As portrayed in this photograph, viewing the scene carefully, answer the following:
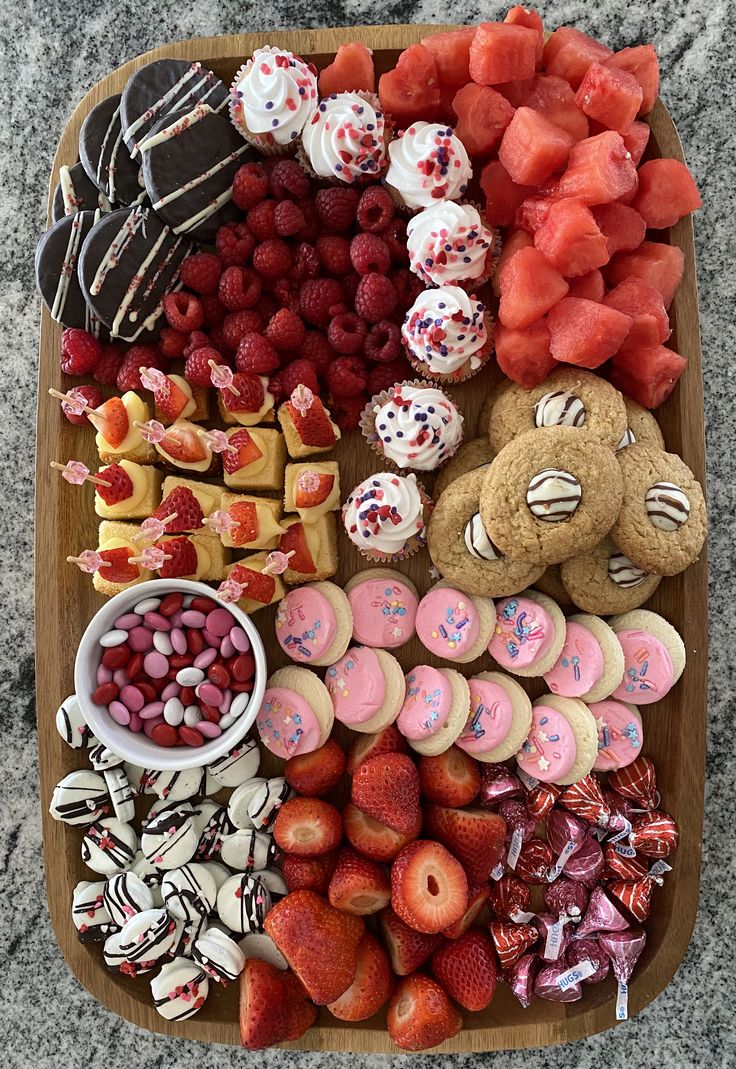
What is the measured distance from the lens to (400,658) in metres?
1.47

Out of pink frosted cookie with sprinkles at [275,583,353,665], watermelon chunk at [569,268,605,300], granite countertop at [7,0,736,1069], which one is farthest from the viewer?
granite countertop at [7,0,736,1069]

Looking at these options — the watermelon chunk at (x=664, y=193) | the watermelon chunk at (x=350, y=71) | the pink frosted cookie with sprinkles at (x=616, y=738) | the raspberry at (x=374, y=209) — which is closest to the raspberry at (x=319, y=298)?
the raspberry at (x=374, y=209)

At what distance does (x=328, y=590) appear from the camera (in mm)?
1424

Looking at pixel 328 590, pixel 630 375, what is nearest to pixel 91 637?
pixel 328 590

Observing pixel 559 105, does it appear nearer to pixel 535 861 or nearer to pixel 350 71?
pixel 350 71

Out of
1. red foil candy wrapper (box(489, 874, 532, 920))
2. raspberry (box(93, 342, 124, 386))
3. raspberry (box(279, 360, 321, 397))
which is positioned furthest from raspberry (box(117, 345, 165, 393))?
red foil candy wrapper (box(489, 874, 532, 920))

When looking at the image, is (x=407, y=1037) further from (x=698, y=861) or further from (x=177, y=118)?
(x=177, y=118)

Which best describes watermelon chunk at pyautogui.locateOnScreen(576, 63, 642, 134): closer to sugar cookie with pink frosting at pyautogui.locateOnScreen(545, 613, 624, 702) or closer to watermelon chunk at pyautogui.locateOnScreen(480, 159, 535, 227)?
watermelon chunk at pyautogui.locateOnScreen(480, 159, 535, 227)

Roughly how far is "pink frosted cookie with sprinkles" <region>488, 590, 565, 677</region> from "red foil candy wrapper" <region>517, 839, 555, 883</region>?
325 mm

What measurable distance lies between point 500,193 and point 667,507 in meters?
0.62

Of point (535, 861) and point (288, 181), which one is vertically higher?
point (288, 181)

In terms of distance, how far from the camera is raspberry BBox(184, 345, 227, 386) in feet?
4.47

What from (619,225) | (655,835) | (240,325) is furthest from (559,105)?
(655,835)

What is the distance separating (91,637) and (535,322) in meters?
0.92
